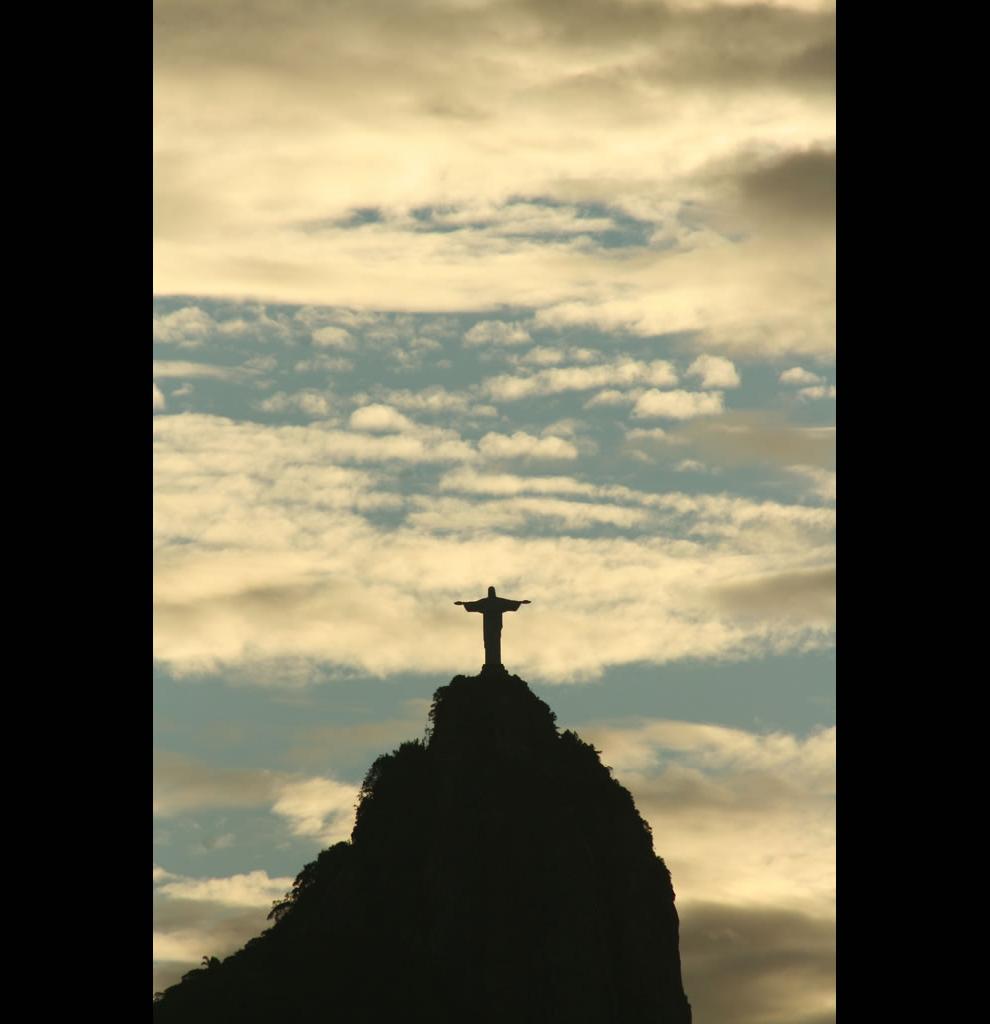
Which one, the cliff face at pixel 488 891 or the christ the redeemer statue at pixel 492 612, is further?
the cliff face at pixel 488 891

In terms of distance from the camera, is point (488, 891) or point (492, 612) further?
point (488, 891)

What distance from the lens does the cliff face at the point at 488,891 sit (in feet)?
227

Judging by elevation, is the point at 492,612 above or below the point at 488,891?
above

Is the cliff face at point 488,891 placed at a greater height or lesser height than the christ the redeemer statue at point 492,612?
lesser

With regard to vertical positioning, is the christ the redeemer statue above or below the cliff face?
above

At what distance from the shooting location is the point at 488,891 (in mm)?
70688

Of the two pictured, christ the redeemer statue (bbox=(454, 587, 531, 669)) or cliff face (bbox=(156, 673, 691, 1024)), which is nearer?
christ the redeemer statue (bbox=(454, 587, 531, 669))

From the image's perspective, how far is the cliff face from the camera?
69062mm
